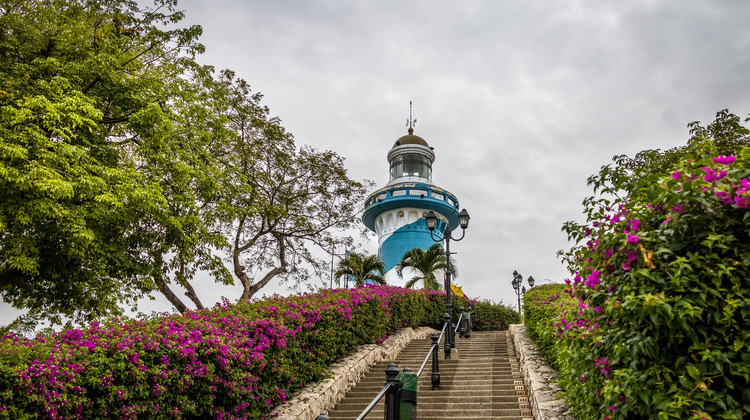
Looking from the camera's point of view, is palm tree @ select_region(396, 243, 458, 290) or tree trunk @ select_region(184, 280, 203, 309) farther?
palm tree @ select_region(396, 243, 458, 290)

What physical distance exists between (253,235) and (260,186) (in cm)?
173

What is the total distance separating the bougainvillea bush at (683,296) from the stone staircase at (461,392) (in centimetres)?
476

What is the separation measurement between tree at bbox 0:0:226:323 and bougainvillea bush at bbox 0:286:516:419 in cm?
347

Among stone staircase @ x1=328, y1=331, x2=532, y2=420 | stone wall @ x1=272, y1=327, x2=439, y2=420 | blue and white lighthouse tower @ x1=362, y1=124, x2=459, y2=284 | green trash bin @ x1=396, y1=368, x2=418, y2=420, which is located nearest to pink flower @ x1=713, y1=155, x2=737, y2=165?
green trash bin @ x1=396, y1=368, x2=418, y2=420

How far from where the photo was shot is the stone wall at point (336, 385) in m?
7.37

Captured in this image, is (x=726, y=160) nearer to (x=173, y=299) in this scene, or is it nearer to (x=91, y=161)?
(x=91, y=161)

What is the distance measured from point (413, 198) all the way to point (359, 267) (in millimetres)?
9867

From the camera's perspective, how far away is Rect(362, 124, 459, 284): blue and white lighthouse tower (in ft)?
97.6

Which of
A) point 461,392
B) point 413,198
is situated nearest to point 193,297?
point 461,392

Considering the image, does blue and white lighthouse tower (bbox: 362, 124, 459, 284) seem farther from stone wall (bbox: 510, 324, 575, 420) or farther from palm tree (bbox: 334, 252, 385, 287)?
stone wall (bbox: 510, 324, 575, 420)

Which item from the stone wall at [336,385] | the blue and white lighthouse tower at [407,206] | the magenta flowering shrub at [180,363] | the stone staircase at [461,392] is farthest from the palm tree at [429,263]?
the magenta flowering shrub at [180,363]

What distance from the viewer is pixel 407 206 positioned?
98.5 feet

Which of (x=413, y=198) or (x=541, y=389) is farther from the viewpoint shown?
(x=413, y=198)

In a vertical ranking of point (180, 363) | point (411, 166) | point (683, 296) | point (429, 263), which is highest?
point (411, 166)
